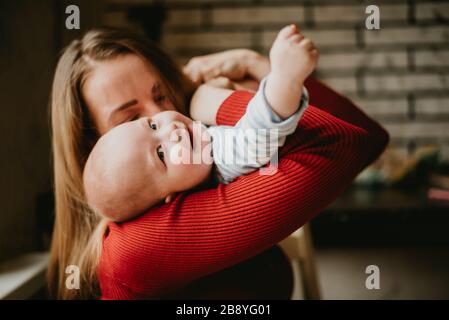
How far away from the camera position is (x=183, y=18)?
2.57 ft

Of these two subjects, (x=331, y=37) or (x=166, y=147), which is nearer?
(x=166, y=147)

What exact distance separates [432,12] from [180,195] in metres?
0.55

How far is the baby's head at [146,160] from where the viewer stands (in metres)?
0.35

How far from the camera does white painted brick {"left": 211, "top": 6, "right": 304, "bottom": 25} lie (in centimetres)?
75

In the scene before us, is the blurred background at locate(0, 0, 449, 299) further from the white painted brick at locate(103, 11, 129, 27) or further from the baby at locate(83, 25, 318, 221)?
the baby at locate(83, 25, 318, 221)

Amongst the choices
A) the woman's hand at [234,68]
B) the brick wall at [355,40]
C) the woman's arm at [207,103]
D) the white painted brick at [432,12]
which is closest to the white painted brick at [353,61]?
the brick wall at [355,40]

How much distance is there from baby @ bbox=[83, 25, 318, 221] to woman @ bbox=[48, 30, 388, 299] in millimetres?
19

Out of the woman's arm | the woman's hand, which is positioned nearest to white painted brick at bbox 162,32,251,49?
the woman's hand

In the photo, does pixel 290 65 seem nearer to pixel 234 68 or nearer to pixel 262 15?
pixel 234 68

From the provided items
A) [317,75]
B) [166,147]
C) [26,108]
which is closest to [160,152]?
[166,147]

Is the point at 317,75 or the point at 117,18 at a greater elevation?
the point at 117,18

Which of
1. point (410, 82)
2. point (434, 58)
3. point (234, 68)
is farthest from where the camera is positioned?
point (410, 82)
